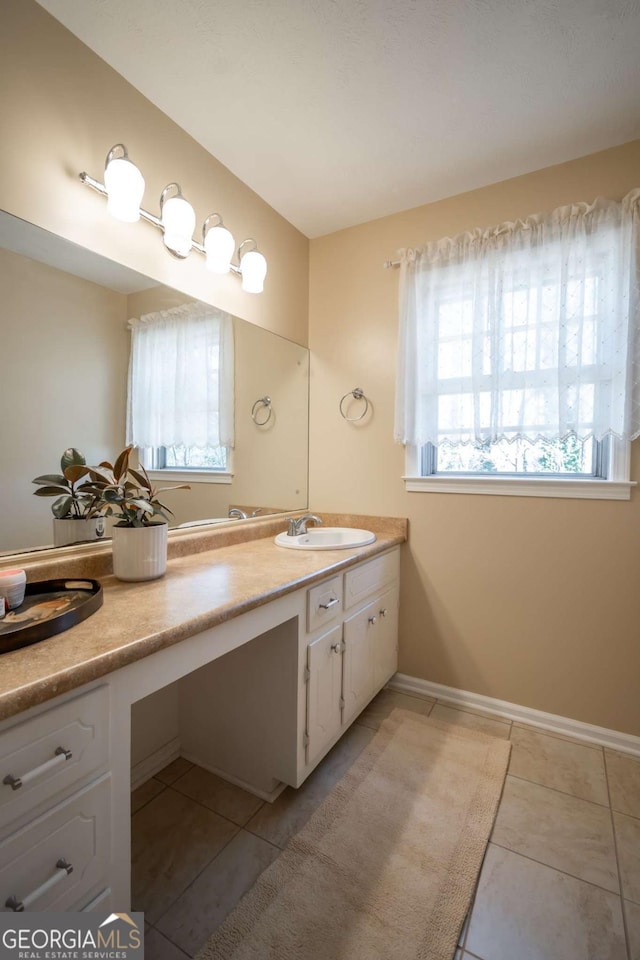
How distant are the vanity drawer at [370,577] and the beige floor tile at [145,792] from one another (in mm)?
919

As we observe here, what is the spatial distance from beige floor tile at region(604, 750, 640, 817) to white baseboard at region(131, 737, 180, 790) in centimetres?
159

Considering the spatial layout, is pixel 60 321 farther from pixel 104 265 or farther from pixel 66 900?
pixel 66 900

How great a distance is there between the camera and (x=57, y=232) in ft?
3.99

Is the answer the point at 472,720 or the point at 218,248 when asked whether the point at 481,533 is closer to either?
the point at 472,720

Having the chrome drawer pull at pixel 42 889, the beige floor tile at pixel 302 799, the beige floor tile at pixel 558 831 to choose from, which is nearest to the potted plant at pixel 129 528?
the chrome drawer pull at pixel 42 889

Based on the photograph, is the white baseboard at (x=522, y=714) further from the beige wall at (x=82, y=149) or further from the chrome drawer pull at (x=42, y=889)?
the beige wall at (x=82, y=149)

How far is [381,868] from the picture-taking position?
1.20 metres

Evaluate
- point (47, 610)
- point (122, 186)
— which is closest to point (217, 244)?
point (122, 186)

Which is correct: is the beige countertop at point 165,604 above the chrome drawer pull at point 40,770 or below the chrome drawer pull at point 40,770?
above

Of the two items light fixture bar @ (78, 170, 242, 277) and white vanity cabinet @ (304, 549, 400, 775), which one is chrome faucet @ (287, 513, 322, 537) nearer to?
white vanity cabinet @ (304, 549, 400, 775)

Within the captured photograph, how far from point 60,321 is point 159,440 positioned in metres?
0.48

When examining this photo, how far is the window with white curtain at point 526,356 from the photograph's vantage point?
5.42 ft

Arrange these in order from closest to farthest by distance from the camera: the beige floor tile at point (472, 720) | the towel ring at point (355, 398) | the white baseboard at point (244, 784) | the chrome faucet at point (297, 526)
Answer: the white baseboard at point (244, 784), the beige floor tile at point (472, 720), the chrome faucet at point (297, 526), the towel ring at point (355, 398)

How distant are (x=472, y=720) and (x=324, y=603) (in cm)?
103
